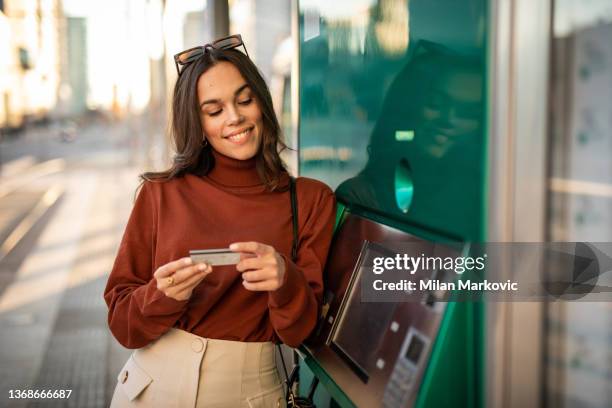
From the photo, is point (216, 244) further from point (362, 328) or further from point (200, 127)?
→ point (362, 328)

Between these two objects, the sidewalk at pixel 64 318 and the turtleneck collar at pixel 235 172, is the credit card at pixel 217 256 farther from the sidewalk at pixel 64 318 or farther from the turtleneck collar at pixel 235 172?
the sidewalk at pixel 64 318

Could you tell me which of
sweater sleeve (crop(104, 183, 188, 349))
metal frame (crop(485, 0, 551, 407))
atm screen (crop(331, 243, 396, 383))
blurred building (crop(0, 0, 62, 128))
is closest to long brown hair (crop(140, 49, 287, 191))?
sweater sleeve (crop(104, 183, 188, 349))

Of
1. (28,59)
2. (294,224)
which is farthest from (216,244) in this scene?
(28,59)

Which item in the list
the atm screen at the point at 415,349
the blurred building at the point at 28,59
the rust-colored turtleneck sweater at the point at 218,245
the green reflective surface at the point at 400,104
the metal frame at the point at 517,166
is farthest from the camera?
the blurred building at the point at 28,59

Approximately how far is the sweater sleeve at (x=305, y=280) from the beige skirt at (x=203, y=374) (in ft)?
0.40

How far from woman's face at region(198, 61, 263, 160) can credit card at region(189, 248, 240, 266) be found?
0.46m

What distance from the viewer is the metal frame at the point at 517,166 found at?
124 centimetres

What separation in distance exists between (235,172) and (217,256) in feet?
1.58

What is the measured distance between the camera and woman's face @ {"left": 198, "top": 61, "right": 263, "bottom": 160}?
2049 millimetres

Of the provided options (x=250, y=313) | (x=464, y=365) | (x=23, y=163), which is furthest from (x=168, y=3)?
(x=23, y=163)

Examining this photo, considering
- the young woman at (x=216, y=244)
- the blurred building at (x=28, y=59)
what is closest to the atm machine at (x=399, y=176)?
the young woman at (x=216, y=244)

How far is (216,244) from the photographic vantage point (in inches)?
78.7

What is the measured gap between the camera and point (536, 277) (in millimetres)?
1299

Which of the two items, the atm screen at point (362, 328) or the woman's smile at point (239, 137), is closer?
the atm screen at point (362, 328)
